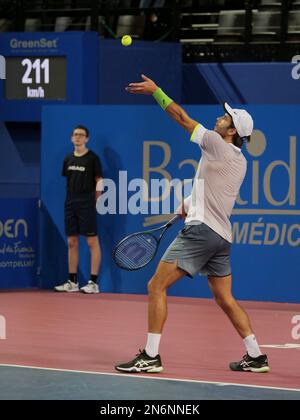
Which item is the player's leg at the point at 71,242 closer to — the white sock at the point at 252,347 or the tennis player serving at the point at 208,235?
the tennis player serving at the point at 208,235

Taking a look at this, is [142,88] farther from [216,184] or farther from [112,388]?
[112,388]

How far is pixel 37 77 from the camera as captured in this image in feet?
53.4

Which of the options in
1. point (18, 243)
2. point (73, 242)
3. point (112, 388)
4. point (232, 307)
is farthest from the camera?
point (18, 243)

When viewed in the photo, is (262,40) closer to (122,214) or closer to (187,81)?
(187,81)

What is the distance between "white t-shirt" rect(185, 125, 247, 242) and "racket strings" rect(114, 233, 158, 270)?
51 centimetres

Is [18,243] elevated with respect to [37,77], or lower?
lower

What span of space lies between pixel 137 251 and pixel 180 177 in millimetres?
4736

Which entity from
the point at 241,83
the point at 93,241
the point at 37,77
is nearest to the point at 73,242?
the point at 93,241

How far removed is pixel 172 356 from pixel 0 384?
193 cm

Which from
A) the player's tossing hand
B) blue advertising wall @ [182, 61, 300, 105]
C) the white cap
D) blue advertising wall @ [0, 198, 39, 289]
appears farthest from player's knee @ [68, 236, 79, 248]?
the player's tossing hand

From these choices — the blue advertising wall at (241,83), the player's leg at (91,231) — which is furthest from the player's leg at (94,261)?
the blue advertising wall at (241,83)

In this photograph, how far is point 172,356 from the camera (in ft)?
31.9

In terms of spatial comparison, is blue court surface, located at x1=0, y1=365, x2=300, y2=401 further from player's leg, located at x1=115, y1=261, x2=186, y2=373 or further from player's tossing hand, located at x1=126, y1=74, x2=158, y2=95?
player's tossing hand, located at x1=126, y1=74, x2=158, y2=95

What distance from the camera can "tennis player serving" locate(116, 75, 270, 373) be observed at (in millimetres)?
8766
